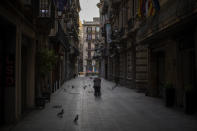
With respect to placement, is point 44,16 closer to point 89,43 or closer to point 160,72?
point 160,72

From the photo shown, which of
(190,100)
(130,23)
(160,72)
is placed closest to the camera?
(190,100)

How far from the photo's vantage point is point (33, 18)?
1076 centimetres

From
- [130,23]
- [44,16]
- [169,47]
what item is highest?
[130,23]

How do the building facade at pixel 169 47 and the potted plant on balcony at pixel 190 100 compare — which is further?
the building facade at pixel 169 47

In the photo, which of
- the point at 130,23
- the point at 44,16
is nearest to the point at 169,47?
the point at 44,16

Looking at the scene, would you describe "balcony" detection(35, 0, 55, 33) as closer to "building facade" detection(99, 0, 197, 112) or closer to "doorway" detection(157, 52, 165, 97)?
"building facade" detection(99, 0, 197, 112)

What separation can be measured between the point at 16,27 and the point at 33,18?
2488mm

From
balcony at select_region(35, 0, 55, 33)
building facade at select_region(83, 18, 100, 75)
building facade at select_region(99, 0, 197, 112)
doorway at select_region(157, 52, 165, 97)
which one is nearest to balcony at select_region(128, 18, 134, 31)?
building facade at select_region(99, 0, 197, 112)

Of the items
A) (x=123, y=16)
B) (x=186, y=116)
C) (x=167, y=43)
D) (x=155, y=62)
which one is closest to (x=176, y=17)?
(x=167, y=43)

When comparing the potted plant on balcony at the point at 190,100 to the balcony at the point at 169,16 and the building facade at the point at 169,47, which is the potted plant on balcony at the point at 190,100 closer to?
the building facade at the point at 169,47

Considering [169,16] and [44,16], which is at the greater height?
[44,16]

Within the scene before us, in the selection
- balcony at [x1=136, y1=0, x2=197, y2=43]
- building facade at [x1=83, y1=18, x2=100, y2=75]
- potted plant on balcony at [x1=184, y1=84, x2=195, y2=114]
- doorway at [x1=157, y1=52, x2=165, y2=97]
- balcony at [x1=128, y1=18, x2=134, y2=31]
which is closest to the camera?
balcony at [x1=136, y1=0, x2=197, y2=43]

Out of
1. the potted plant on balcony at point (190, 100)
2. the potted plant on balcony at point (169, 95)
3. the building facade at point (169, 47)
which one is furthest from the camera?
the potted plant on balcony at point (169, 95)

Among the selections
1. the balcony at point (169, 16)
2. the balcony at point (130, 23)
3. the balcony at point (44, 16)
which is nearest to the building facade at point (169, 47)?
the balcony at point (169, 16)
